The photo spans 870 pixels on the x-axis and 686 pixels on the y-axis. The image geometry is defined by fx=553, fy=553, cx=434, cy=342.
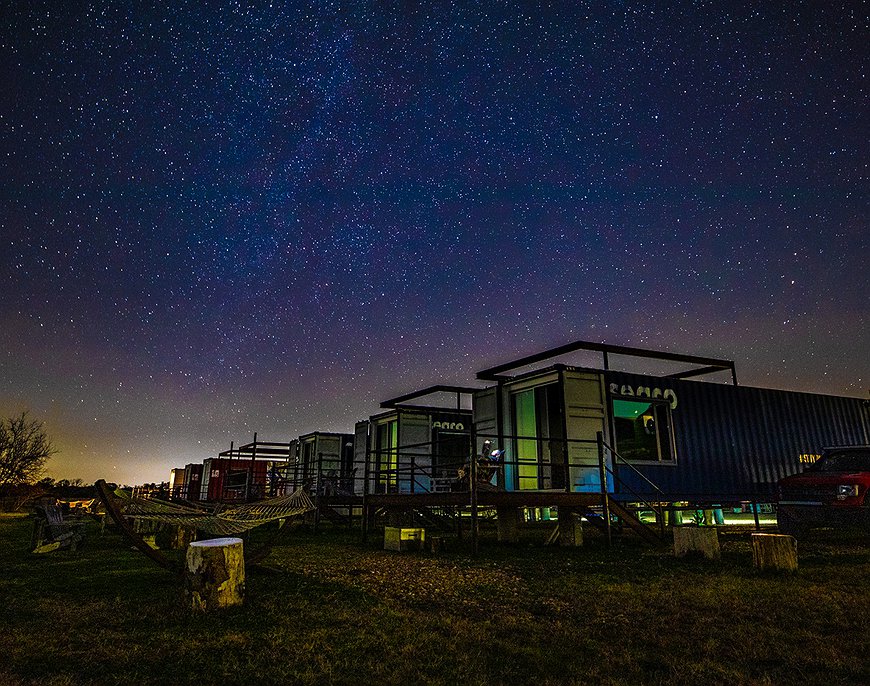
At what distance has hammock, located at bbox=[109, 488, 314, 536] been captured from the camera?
5941 mm

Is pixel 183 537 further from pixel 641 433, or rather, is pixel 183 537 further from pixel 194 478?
pixel 194 478

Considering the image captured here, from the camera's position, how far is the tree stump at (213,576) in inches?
178

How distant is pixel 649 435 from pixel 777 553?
773cm

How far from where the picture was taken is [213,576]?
455cm

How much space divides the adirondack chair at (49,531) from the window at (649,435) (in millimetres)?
11370

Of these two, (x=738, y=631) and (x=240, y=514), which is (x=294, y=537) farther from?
(x=738, y=631)

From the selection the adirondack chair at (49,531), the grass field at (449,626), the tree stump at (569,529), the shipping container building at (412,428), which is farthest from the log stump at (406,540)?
the shipping container building at (412,428)

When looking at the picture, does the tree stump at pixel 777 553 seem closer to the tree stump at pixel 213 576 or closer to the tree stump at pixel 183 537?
the tree stump at pixel 213 576

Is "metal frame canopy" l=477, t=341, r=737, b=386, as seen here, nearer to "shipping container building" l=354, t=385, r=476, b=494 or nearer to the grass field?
"shipping container building" l=354, t=385, r=476, b=494

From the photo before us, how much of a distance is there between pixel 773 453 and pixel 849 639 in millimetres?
13521

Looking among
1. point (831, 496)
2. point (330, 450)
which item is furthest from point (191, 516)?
point (330, 450)

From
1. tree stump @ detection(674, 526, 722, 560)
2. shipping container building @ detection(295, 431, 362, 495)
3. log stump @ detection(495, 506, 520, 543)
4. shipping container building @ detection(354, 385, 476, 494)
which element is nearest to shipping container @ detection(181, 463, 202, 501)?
shipping container building @ detection(295, 431, 362, 495)

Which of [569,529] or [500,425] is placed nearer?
[569,529]

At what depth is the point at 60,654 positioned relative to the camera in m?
3.46
